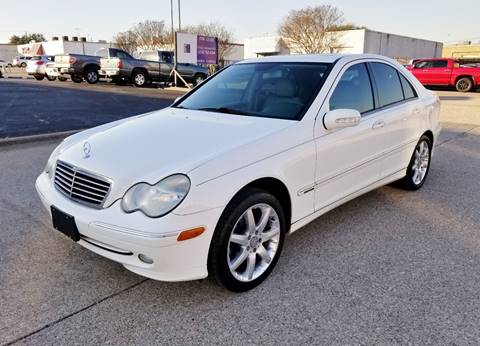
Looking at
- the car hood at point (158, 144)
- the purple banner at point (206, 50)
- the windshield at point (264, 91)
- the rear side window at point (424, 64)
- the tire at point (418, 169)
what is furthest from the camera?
the rear side window at point (424, 64)

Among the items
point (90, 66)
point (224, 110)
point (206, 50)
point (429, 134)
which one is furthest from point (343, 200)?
point (90, 66)

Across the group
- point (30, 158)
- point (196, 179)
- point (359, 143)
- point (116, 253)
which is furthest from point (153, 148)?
point (30, 158)

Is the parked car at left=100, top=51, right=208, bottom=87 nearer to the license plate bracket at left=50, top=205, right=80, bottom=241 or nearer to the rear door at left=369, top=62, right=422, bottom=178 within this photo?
the rear door at left=369, top=62, right=422, bottom=178

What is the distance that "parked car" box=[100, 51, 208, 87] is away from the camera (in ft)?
63.8

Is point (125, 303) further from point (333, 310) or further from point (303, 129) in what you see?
point (303, 129)

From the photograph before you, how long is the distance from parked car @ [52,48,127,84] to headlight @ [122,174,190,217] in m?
18.7

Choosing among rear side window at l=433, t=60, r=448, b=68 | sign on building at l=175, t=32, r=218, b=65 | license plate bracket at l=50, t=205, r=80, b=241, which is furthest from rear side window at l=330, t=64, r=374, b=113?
rear side window at l=433, t=60, r=448, b=68

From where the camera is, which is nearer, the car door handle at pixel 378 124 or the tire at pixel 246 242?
the tire at pixel 246 242

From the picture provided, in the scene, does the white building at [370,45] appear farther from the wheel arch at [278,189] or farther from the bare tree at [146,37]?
the wheel arch at [278,189]

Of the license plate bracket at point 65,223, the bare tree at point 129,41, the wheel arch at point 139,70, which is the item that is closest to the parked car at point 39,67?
the wheel arch at point 139,70

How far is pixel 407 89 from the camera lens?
4.57m

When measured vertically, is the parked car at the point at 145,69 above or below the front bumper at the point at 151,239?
above

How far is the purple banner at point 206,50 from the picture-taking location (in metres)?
19.6

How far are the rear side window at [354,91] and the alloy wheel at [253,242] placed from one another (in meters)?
1.15
